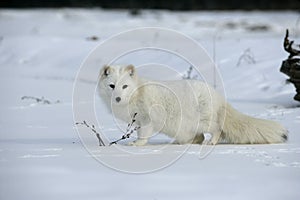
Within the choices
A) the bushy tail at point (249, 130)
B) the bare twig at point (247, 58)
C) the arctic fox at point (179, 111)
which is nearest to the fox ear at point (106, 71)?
the arctic fox at point (179, 111)

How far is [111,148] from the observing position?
513cm

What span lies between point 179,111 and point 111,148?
775 millimetres

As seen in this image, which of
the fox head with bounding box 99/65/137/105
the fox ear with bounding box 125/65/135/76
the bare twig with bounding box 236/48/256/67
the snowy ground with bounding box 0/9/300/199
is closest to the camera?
the snowy ground with bounding box 0/9/300/199

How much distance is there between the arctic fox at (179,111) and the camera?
5.33m

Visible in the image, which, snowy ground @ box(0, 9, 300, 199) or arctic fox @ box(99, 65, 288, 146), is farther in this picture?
arctic fox @ box(99, 65, 288, 146)

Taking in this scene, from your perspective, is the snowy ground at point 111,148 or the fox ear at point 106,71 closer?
the snowy ground at point 111,148

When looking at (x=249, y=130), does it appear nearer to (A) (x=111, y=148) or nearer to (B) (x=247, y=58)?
(A) (x=111, y=148)

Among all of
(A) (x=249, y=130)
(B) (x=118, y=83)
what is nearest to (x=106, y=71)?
(B) (x=118, y=83)

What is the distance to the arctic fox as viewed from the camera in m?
5.33

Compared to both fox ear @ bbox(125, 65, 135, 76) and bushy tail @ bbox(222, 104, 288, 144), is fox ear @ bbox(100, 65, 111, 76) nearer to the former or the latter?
fox ear @ bbox(125, 65, 135, 76)

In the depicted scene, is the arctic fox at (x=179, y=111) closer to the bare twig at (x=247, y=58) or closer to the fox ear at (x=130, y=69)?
the fox ear at (x=130, y=69)

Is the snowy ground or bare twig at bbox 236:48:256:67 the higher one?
bare twig at bbox 236:48:256:67

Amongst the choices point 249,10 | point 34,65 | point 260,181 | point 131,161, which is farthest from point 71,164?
point 249,10

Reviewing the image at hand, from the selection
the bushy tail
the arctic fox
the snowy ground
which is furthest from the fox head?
the bushy tail
